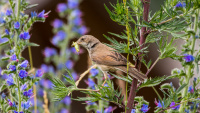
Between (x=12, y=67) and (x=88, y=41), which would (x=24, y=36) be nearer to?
(x=12, y=67)

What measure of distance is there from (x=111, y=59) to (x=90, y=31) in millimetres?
3711

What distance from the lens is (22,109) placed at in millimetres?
2104

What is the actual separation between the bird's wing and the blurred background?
3.07 meters

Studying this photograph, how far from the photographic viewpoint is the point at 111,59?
6.46 ft

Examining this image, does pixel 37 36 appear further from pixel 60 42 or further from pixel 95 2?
pixel 60 42

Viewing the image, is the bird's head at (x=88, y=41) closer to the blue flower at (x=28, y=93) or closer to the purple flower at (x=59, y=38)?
the blue flower at (x=28, y=93)

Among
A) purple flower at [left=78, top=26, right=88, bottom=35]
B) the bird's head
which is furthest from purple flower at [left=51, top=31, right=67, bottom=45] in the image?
the bird's head

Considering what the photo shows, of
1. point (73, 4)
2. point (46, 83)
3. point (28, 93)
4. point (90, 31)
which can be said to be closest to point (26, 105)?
point (28, 93)

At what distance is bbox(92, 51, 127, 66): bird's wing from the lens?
191 cm

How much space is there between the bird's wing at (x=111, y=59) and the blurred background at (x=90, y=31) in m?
3.07

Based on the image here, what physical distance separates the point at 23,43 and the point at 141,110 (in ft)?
2.90

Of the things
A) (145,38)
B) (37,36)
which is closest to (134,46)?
(145,38)

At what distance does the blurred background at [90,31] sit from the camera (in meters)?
5.32

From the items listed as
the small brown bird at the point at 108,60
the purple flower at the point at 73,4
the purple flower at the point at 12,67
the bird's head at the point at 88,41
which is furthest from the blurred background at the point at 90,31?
the purple flower at the point at 12,67
